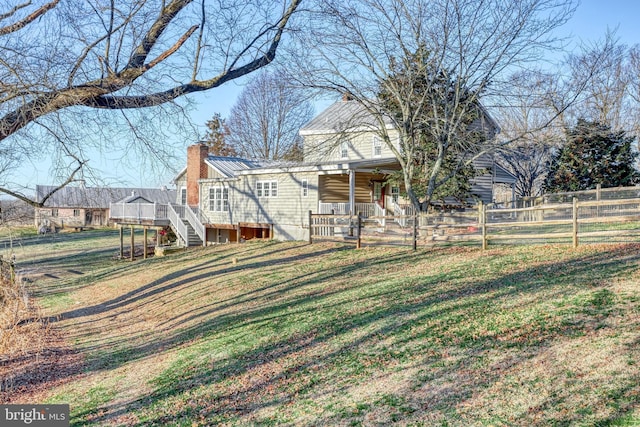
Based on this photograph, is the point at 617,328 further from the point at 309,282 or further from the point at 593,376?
the point at 309,282

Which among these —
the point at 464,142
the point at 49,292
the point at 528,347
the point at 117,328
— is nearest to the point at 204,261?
the point at 49,292

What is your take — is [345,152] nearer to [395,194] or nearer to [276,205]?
[395,194]

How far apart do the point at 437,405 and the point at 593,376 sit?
1761mm

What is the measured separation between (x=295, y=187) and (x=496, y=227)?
38.0 feet

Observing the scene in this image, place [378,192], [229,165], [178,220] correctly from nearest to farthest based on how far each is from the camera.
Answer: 1. [378,192]
2. [178,220]
3. [229,165]

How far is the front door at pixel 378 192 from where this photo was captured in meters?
27.3

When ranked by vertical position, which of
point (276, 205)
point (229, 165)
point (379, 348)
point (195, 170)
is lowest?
point (379, 348)

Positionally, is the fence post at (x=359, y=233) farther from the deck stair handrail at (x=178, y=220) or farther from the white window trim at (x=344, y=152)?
the deck stair handrail at (x=178, y=220)

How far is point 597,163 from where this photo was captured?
2689cm

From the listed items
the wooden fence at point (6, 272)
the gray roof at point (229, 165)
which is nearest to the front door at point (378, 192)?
the gray roof at point (229, 165)

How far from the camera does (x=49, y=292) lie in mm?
22156

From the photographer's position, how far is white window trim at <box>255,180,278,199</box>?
1072 inches

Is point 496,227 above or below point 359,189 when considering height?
below

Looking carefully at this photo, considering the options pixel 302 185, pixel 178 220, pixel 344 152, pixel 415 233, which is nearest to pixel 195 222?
pixel 178 220
